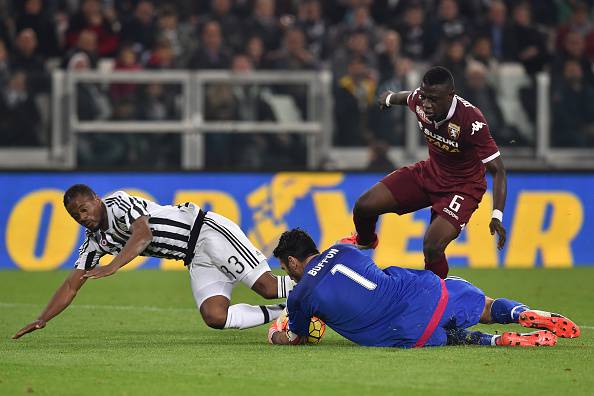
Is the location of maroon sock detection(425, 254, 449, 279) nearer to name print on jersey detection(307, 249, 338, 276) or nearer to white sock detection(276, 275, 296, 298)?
white sock detection(276, 275, 296, 298)

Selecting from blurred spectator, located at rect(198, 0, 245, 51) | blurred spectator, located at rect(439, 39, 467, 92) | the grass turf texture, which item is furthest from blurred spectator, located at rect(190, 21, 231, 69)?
the grass turf texture

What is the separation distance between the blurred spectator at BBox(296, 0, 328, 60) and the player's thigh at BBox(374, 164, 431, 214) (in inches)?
326

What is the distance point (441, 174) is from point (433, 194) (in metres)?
0.20

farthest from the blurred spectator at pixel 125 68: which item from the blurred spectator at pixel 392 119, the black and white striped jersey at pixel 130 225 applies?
the black and white striped jersey at pixel 130 225

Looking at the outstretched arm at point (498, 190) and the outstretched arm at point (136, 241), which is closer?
the outstretched arm at point (136, 241)

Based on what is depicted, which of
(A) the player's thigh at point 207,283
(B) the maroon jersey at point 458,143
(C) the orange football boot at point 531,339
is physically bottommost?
(C) the orange football boot at point 531,339

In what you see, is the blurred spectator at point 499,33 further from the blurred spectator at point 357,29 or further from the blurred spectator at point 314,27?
the blurred spectator at point 314,27

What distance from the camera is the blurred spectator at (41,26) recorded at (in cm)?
1973

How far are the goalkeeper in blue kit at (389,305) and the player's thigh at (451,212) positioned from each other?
151 centimetres

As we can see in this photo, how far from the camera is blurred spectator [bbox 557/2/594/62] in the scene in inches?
794

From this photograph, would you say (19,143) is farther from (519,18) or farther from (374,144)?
(519,18)

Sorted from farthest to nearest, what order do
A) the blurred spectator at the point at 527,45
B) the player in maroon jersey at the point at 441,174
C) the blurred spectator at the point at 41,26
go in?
the blurred spectator at the point at 527,45
the blurred spectator at the point at 41,26
the player in maroon jersey at the point at 441,174

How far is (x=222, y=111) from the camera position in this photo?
18.3 m

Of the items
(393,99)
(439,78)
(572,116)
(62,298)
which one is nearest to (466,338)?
(439,78)
